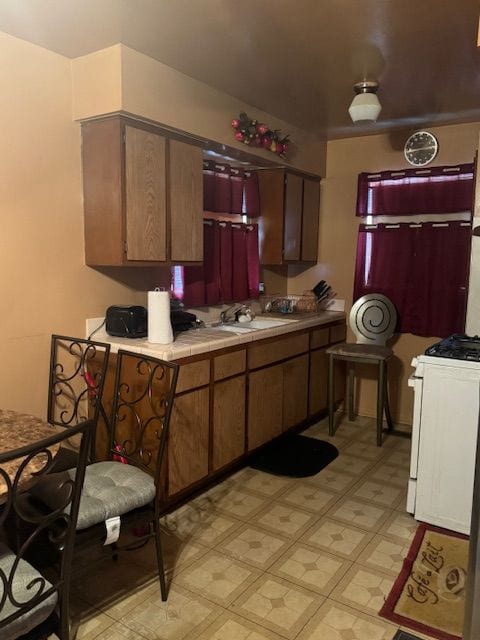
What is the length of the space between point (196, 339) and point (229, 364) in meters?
0.26

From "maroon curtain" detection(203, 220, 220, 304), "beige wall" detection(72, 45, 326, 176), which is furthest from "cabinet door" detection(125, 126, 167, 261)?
"maroon curtain" detection(203, 220, 220, 304)

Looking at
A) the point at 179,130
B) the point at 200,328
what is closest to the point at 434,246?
the point at 200,328

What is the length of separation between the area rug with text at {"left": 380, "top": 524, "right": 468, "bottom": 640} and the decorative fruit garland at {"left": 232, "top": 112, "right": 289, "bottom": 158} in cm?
251

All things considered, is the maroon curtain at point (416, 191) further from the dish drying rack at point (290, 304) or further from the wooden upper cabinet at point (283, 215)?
the dish drying rack at point (290, 304)

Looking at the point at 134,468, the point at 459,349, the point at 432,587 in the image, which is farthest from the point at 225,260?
the point at 432,587

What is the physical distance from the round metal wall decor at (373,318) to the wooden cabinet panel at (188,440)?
1.77 m

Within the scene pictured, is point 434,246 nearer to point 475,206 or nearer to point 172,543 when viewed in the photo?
point 475,206

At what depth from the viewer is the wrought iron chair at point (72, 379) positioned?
8.27 ft

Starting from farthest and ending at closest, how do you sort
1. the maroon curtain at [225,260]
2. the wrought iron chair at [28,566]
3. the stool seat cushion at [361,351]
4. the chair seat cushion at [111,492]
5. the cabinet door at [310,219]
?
the cabinet door at [310,219], the stool seat cushion at [361,351], the maroon curtain at [225,260], the chair seat cushion at [111,492], the wrought iron chair at [28,566]

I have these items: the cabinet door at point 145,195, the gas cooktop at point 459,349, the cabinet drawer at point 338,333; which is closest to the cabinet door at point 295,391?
the cabinet drawer at point 338,333

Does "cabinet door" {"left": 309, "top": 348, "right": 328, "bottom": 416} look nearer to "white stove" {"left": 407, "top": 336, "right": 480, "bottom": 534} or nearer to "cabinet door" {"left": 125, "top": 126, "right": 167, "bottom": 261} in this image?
"white stove" {"left": 407, "top": 336, "right": 480, "bottom": 534}

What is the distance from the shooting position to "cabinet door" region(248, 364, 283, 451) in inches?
124

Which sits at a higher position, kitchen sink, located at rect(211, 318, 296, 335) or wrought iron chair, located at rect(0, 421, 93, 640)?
kitchen sink, located at rect(211, 318, 296, 335)

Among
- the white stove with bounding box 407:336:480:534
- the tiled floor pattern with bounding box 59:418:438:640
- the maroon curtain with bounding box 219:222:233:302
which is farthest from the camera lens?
the maroon curtain with bounding box 219:222:233:302
